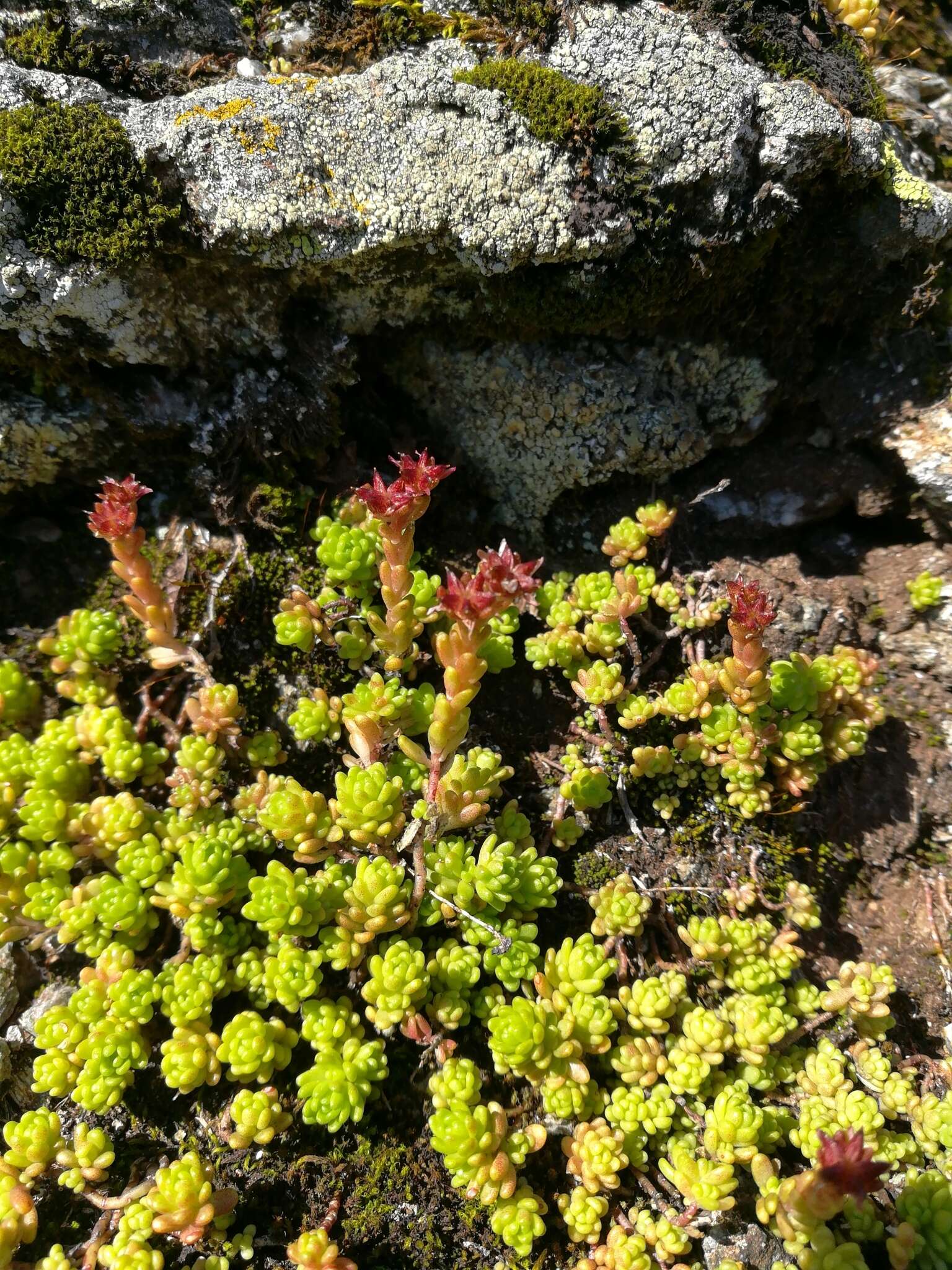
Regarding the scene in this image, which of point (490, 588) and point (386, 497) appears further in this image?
point (386, 497)

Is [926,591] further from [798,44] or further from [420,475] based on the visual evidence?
[420,475]

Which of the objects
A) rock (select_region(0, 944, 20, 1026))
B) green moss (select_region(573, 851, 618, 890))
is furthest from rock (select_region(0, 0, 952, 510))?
rock (select_region(0, 944, 20, 1026))

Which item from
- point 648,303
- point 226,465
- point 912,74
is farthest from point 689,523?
point 912,74

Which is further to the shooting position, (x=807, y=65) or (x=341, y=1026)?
(x=807, y=65)

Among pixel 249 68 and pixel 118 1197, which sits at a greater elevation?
pixel 249 68

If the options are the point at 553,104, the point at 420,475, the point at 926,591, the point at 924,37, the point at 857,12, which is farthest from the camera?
the point at 924,37

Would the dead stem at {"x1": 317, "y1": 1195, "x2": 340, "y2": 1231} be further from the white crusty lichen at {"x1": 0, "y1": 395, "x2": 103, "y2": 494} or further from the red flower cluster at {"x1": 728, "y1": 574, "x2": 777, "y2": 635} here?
the white crusty lichen at {"x1": 0, "y1": 395, "x2": 103, "y2": 494}

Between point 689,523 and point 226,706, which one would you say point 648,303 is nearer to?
point 689,523

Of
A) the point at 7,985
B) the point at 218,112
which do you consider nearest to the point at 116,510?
the point at 218,112
